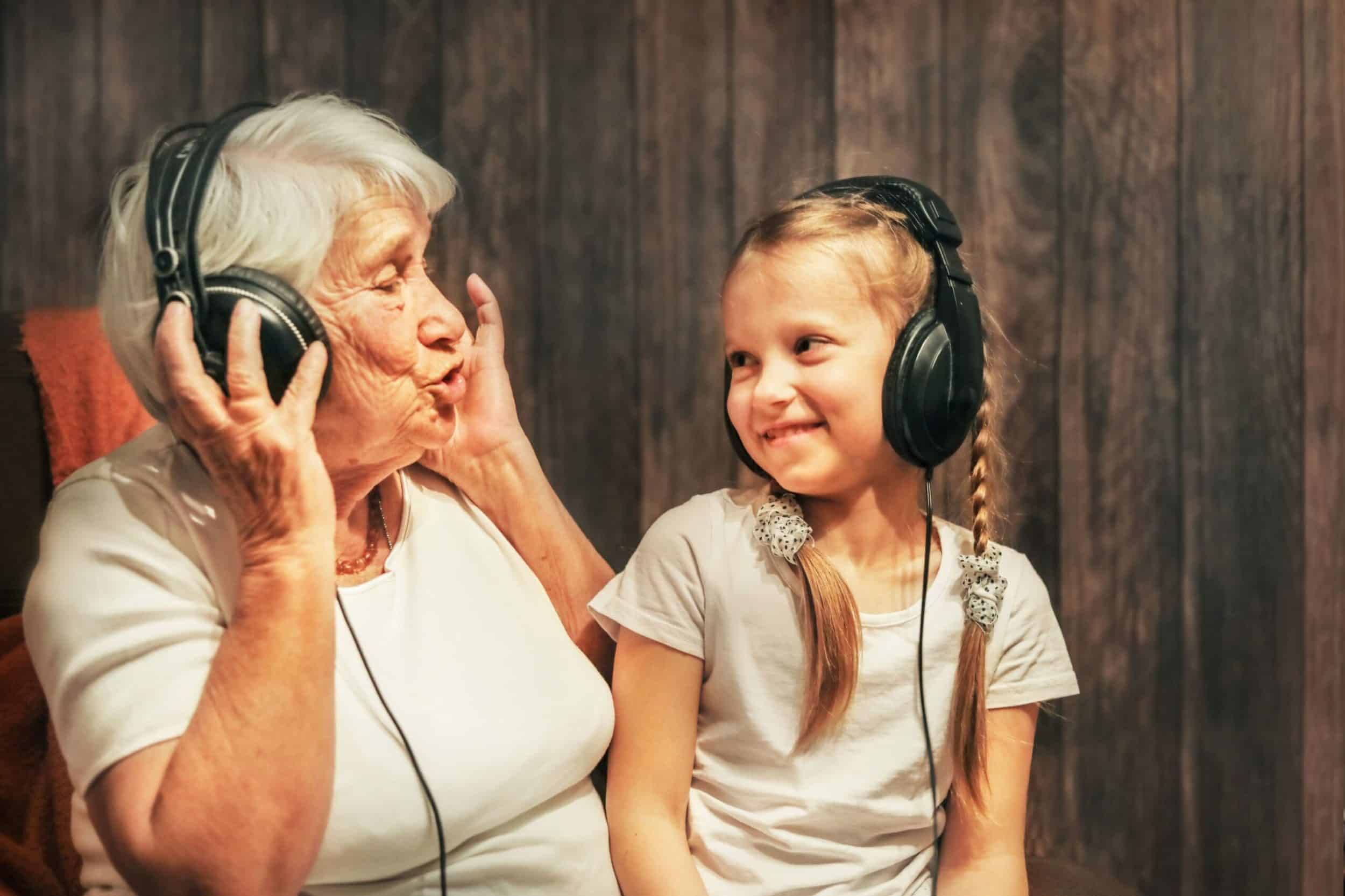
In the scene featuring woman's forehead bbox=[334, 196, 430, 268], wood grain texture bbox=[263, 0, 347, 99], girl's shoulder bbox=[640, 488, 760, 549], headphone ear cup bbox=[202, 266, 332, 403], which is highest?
wood grain texture bbox=[263, 0, 347, 99]

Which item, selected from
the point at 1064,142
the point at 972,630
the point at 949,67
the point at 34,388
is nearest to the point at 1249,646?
the point at 972,630

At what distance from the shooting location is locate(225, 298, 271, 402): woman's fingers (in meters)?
0.81

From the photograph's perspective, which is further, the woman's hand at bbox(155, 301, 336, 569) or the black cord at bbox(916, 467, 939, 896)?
the black cord at bbox(916, 467, 939, 896)

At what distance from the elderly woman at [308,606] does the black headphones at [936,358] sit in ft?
1.26

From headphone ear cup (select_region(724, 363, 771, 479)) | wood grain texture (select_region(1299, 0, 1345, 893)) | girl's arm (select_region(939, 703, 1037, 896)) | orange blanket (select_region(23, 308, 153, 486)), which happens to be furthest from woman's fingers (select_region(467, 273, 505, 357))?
wood grain texture (select_region(1299, 0, 1345, 893))

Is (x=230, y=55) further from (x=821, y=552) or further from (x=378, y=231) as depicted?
(x=821, y=552)

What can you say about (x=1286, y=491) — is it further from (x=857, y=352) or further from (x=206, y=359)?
(x=206, y=359)

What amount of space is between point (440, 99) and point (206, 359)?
0.43m

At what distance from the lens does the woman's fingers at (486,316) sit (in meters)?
1.10

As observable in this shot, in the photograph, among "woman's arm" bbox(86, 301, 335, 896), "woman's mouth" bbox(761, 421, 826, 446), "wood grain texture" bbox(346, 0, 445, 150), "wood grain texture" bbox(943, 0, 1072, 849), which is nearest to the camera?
"woman's arm" bbox(86, 301, 335, 896)

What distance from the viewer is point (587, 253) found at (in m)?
1.15

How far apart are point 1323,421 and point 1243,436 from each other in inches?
3.5

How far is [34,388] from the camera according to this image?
1049mm

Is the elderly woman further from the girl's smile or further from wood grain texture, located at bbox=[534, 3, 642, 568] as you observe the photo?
the girl's smile
